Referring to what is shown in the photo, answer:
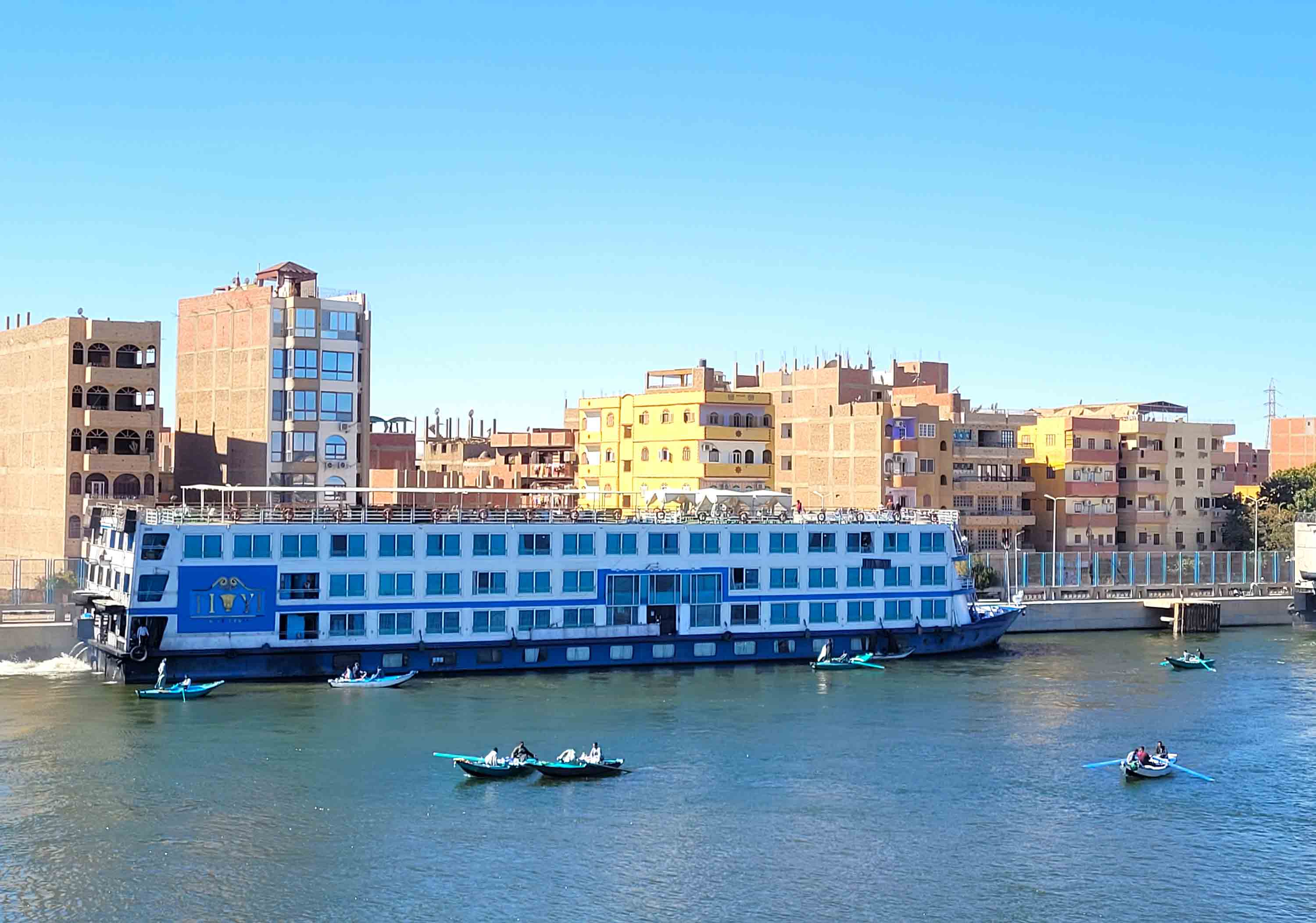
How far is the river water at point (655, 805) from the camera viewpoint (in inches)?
1518

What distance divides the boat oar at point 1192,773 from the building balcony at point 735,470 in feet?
192

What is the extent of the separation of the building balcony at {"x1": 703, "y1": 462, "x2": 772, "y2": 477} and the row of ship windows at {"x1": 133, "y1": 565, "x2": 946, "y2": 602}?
31.4m

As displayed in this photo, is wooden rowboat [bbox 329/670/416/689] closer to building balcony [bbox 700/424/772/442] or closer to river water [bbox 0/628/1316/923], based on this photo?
river water [bbox 0/628/1316/923]

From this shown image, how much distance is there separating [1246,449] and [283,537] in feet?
467

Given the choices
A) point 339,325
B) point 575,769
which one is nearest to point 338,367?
point 339,325

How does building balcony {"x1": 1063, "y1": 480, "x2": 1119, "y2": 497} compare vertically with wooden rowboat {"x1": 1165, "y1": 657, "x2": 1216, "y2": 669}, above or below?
above

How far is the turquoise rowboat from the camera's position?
198 feet

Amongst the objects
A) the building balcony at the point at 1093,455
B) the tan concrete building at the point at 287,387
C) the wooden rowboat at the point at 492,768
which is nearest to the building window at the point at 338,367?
the tan concrete building at the point at 287,387

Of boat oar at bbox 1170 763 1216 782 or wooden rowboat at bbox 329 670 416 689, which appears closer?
boat oar at bbox 1170 763 1216 782

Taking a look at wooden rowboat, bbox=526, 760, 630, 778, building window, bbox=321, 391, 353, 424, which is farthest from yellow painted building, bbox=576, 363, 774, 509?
wooden rowboat, bbox=526, 760, 630, 778

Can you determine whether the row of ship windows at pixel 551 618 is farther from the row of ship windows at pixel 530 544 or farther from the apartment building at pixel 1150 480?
the apartment building at pixel 1150 480

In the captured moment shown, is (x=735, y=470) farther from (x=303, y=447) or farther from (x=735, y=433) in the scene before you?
(x=303, y=447)

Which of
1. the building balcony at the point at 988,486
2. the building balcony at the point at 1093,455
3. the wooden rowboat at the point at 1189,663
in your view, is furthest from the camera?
the building balcony at the point at 1093,455

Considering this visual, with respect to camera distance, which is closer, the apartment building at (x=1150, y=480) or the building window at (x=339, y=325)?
the building window at (x=339, y=325)
